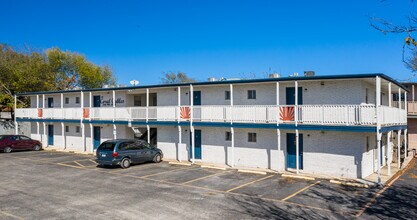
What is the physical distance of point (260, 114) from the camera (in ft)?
67.6

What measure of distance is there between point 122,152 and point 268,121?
878 cm

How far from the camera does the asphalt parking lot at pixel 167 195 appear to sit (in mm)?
11867

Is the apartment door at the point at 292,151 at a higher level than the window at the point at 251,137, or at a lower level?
lower

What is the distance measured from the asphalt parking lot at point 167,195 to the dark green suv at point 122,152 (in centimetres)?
59

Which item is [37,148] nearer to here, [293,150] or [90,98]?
[90,98]

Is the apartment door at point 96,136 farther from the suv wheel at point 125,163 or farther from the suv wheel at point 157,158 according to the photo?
the suv wheel at point 125,163

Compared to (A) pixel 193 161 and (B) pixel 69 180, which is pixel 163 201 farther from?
(A) pixel 193 161

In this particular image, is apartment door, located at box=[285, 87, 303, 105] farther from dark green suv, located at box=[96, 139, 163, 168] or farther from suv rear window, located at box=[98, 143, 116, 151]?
suv rear window, located at box=[98, 143, 116, 151]

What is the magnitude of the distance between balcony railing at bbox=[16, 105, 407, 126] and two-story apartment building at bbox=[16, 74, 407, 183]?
48 mm

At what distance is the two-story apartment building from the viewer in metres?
18.3

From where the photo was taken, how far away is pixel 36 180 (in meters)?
17.7

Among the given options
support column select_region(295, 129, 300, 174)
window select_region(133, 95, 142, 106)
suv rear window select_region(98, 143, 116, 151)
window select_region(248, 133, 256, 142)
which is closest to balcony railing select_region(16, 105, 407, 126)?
support column select_region(295, 129, 300, 174)

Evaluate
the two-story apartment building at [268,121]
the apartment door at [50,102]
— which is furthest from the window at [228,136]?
the apartment door at [50,102]

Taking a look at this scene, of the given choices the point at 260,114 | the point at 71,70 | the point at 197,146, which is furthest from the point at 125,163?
the point at 71,70
